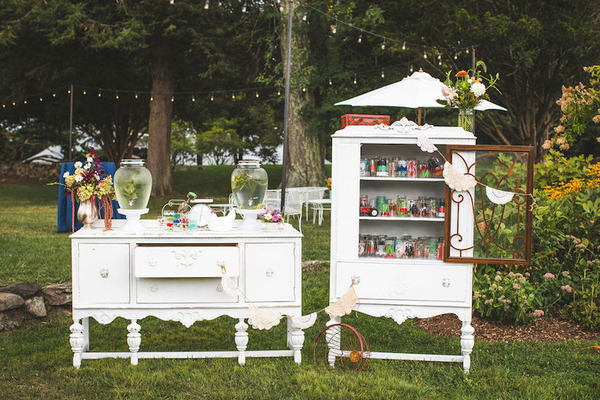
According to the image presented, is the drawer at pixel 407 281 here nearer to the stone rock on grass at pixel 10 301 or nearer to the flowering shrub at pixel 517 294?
the flowering shrub at pixel 517 294

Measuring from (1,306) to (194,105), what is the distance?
16.5m

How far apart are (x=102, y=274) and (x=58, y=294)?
5.26ft

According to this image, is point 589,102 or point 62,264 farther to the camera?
point 62,264

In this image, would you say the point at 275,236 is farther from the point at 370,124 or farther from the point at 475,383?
the point at 475,383

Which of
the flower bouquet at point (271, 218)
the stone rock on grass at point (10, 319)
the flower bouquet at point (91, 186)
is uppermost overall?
the flower bouquet at point (91, 186)

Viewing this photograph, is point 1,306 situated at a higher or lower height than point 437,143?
lower

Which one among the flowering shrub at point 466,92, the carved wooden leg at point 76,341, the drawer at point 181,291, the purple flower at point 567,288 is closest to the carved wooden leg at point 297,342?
the drawer at point 181,291

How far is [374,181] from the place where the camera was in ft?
15.9

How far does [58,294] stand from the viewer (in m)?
5.51

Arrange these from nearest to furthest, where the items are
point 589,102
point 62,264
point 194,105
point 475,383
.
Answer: point 475,383 < point 589,102 < point 62,264 < point 194,105

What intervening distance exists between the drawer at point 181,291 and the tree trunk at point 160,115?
14.2 m

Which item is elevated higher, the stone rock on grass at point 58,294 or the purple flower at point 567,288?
the purple flower at point 567,288

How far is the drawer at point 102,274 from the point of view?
13.7 feet

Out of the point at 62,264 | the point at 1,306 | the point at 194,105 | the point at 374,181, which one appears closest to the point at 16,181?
the point at 194,105
